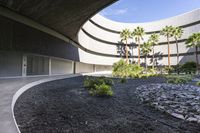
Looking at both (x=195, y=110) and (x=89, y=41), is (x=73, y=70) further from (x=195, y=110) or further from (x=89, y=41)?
(x=195, y=110)

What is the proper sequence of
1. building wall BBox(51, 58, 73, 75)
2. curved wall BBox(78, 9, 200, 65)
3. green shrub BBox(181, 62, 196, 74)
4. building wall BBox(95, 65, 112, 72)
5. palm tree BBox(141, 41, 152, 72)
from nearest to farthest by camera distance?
building wall BBox(51, 58, 73, 75) → green shrub BBox(181, 62, 196, 74) → curved wall BBox(78, 9, 200, 65) → palm tree BBox(141, 41, 152, 72) → building wall BBox(95, 65, 112, 72)

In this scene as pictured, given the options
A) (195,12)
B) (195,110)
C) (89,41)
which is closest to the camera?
(195,110)

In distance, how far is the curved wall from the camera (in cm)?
3703

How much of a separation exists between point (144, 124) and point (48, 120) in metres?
2.57

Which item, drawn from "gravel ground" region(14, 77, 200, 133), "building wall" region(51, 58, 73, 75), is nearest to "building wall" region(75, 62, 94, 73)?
"building wall" region(51, 58, 73, 75)

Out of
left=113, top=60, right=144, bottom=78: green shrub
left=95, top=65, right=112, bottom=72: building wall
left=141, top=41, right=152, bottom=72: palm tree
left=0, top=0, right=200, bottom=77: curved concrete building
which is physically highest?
left=141, top=41, right=152, bottom=72: palm tree

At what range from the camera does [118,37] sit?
4575cm

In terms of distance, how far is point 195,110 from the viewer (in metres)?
5.69

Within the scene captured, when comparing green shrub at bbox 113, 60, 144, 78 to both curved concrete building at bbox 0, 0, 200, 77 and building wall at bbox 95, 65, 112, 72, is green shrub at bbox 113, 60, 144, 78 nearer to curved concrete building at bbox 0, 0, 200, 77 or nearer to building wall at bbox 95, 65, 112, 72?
curved concrete building at bbox 0, 0, 200, 77

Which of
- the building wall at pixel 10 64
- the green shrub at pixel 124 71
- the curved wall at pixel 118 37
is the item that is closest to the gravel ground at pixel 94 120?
the building wall at pixel 10 64

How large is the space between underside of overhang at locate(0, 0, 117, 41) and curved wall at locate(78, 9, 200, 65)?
1622 centimetres

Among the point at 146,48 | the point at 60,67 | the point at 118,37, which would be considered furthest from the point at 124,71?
the point at 118,37

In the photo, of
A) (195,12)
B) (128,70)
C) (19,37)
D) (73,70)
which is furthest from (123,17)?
(19,37)

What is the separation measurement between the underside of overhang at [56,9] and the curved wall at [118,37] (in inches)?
639
